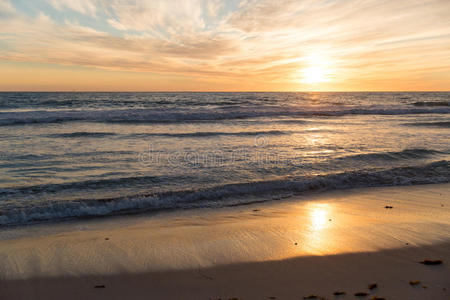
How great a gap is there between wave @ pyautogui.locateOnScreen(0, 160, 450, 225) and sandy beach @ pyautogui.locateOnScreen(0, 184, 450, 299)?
0.35 m

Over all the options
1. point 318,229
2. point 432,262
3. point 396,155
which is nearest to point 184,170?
point 318,229

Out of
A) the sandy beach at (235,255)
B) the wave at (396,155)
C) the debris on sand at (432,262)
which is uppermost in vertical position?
the wave at (396,155)

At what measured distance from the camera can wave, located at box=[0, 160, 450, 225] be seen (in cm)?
502

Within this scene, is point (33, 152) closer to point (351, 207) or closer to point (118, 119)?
point (351, 207)

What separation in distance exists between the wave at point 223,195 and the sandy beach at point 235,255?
1.15ft

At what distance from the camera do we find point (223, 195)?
6082 millimetres

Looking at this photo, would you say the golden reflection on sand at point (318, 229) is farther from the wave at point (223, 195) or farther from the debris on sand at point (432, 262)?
the debris on sand at point (432, 262)

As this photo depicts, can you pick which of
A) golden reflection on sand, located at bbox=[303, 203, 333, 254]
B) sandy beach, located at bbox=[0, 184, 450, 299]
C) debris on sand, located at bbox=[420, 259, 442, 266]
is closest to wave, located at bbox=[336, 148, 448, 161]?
sandy beach, located at bbox=[0, 184, 450, 299]

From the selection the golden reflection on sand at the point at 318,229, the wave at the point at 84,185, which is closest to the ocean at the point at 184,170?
the wave at the point at 84,185

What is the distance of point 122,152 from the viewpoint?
9.77 metres

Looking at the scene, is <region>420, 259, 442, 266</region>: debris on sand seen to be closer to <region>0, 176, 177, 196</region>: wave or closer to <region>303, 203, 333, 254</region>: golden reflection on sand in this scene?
<region>303, 203, 333, 254</region>: golden reflection on sand

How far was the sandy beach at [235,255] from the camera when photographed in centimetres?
294

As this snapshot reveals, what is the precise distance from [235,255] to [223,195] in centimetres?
249

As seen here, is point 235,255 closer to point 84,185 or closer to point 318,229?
point 318,229
